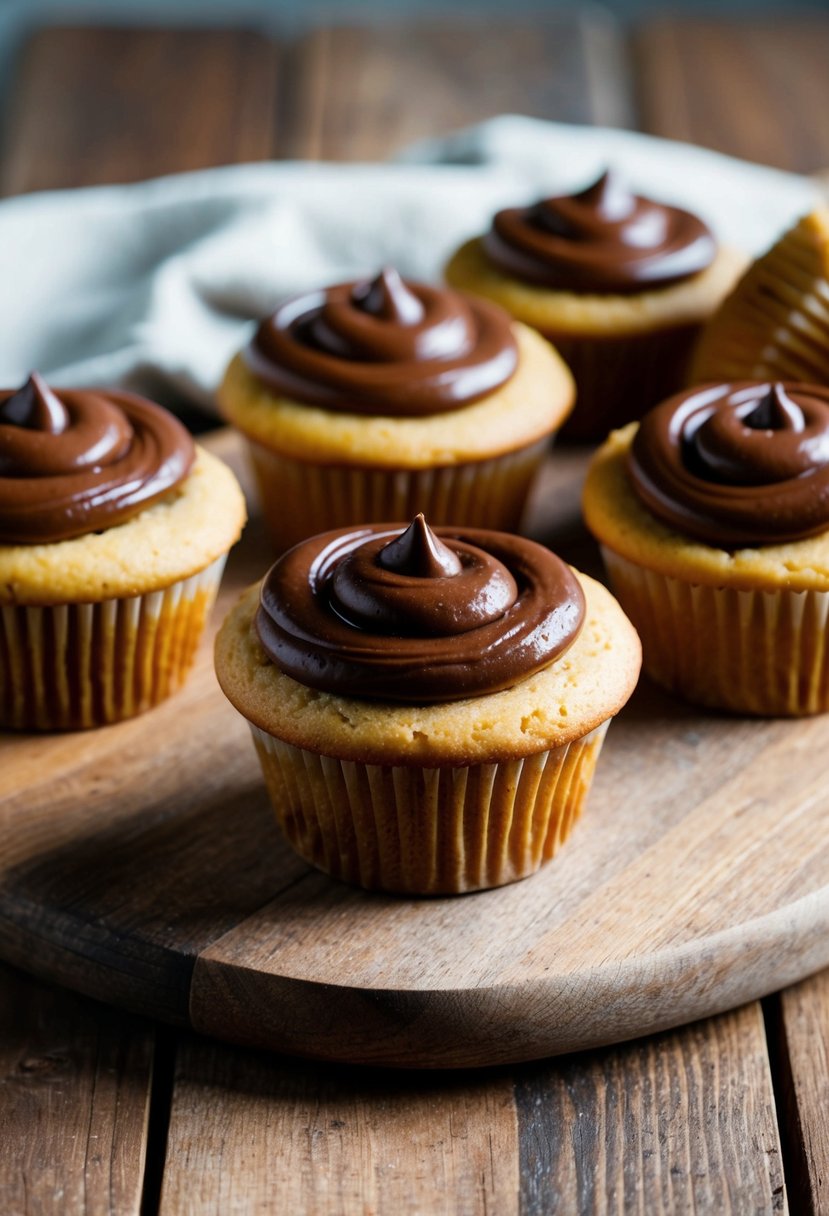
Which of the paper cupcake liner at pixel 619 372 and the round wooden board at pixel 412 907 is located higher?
the paper cupcake liner at pixel 619 372

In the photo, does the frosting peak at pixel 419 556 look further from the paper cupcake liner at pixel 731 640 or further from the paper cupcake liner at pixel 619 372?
the paper cupcake liner at pixel 619 372

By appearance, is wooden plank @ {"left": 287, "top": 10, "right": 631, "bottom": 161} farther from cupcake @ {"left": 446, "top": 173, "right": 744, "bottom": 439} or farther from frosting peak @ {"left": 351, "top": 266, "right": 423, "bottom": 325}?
frosting peak @ {"left": 351, "top": 266, "right": 423, "bottom": 325}

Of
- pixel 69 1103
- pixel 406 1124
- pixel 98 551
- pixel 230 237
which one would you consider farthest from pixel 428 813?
pixel 230 237

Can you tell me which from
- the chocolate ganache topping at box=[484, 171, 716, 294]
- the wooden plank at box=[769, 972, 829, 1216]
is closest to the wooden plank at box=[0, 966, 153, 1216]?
the wooden plank at box=[769, 972, 829, 1216]

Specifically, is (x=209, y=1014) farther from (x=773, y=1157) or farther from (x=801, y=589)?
(x=801, y=589)

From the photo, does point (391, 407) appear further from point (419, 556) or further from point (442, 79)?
point (442, 79)

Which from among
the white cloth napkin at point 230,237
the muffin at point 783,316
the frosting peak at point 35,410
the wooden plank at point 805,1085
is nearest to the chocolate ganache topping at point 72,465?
the frosting peak at point 35,410
